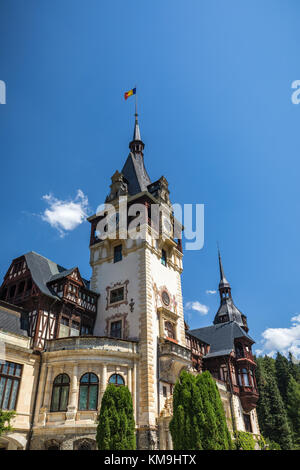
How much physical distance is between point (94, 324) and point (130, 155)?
69.1ft

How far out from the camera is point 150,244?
31.9 meters

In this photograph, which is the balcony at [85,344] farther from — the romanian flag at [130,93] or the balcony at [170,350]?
the romanian flag at [130,93]

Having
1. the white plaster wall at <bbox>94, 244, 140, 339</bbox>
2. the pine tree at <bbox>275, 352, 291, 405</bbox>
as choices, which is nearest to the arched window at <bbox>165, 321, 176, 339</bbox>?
the white plaster wall at <bbox>94, 244, 140, 339</bbox>

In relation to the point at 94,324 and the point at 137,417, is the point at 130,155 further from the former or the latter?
the point at 137,417

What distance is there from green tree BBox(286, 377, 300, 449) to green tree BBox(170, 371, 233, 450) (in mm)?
43366

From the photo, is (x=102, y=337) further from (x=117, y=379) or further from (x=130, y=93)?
(x=130, y=93)

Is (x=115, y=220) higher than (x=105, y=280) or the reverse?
higher

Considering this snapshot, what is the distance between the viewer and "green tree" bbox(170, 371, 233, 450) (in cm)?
1742

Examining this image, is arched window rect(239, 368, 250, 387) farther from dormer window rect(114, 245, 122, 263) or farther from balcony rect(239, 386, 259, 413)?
dormer window rect(114, 245, 122, 263)

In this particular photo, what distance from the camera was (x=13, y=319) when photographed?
2509 centimetres

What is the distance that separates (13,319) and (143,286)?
10.1 m

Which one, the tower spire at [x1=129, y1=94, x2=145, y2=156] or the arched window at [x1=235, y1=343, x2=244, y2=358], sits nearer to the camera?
the arched window at [x1=235, y1=343, x2=244, y2=358]
